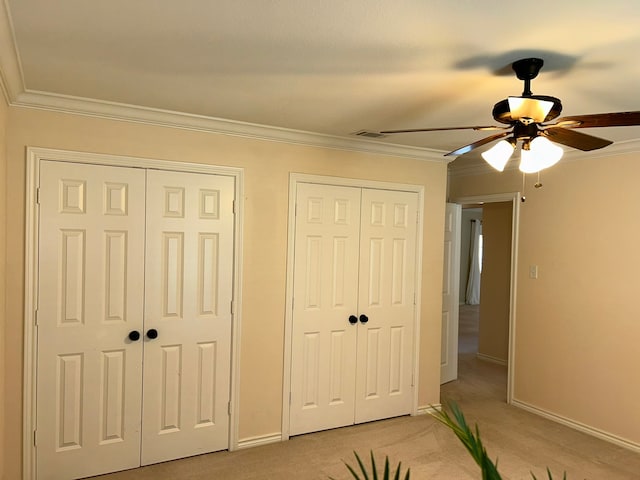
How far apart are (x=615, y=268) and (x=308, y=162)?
2476 millimetres

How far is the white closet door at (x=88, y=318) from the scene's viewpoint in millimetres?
2830

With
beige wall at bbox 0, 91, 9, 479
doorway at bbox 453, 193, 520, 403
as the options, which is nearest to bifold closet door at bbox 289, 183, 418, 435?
beige wall at bbox 0, 91, 9, 479

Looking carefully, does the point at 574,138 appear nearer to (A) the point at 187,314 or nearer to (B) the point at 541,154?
(B) the point at 541,154

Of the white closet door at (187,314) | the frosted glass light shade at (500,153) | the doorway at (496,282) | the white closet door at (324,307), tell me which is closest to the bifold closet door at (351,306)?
the white closet door at (324,307)

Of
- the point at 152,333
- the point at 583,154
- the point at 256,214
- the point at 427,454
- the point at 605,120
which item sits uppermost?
the point at 583,154

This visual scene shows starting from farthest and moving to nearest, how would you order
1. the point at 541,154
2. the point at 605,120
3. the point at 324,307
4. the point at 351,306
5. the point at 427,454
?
the point at 351,306
the point at 324,307
the point at 427,454
the point at 541,154
the point at 605,120

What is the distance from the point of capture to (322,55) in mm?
2045

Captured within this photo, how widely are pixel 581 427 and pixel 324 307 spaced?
7.51ft

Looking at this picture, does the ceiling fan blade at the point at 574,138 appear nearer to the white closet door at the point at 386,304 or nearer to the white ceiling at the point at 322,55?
the white ceiling at the point at 322,55

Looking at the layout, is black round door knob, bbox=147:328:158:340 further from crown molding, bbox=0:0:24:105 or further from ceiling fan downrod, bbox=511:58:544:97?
ceiling fan downrod, bbox=511:58:544:97

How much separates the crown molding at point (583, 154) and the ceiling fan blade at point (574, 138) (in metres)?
1.78

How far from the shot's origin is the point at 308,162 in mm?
3598

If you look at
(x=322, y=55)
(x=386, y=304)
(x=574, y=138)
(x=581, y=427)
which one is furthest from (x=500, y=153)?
(x=581, y=427)

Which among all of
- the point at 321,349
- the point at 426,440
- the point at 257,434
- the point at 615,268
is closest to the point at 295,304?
the point at 321,349
